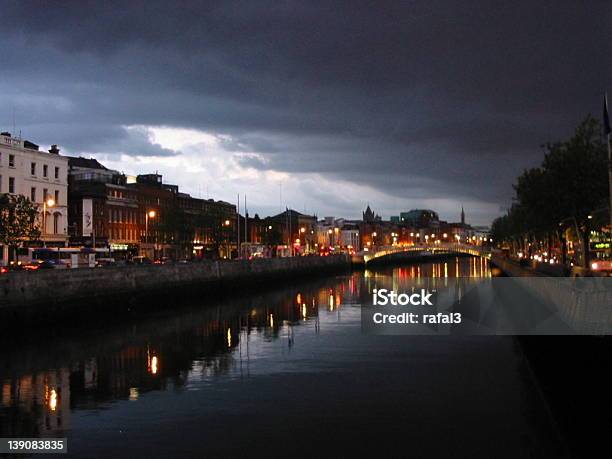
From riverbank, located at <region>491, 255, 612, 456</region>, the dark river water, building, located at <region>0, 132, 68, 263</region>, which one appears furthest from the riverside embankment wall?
riverbank, located at <region>491, 255, 612, 456</region>

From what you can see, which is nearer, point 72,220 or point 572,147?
point 572,147

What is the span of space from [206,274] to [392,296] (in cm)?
1894

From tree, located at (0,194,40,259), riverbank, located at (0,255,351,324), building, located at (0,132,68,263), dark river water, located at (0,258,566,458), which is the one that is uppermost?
building, located at (0,132,68,263)

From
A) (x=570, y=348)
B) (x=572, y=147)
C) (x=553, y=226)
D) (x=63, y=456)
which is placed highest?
(x=572, y=147)

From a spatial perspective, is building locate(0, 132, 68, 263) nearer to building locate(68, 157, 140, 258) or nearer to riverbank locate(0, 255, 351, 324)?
building locate(68, 157, 140, 258)

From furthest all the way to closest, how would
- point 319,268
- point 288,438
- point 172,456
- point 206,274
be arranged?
point 319,268, point 206,274, point 288,438, point 172,456

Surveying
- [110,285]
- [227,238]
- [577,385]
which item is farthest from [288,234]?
[577,385]

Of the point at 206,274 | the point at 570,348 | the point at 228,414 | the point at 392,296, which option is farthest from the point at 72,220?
the point at 570,348

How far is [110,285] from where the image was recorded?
50344mm

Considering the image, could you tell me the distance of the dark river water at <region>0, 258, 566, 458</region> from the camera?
2027cm

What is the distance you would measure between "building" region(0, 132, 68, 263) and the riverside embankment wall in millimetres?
14499

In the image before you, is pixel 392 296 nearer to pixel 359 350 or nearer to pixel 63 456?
pixel 359 350

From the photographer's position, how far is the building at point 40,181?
69125 mm

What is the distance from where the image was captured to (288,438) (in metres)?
20.7
